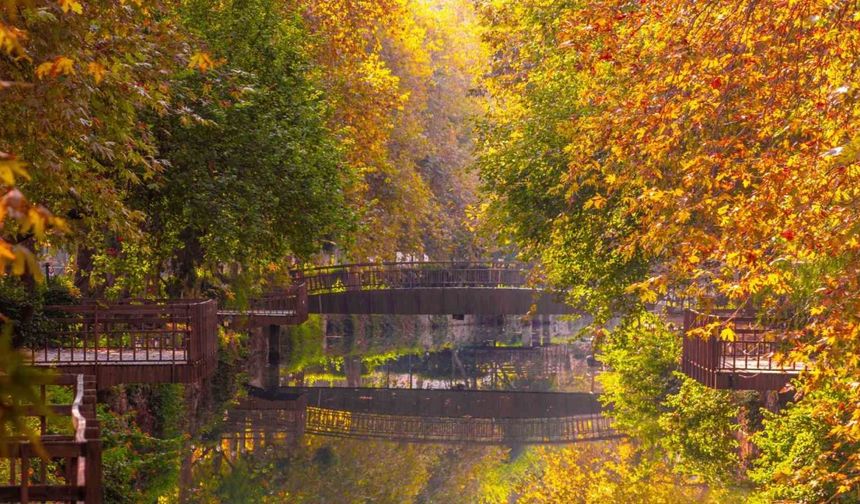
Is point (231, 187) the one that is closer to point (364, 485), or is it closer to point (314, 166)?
point (314, 166)

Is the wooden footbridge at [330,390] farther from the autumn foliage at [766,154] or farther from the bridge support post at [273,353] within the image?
the bridge support post at [273,353]

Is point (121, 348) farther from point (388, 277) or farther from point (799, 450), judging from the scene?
point (388, 277)

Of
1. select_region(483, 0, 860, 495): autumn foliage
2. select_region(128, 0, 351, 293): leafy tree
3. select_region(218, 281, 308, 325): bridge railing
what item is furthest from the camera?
select_region(218, 281, 308, 325): bridge railing

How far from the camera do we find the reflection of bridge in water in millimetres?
31875

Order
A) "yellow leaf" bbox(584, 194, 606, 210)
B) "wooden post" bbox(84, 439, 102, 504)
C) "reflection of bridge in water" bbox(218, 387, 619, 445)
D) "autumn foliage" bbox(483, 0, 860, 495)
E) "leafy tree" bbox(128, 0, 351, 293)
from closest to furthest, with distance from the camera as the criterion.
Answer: "wooden post" bbox(84, 439, 102, 504), "autumn foliage" bbox(483, 0, 860, 495), "yellow leaf" bbox(584, 194, 606, 210), "leafy tree" bbox(128, 0, 351, 293), "reflection of bridge in water" bbox(218, 387, 619, 445)

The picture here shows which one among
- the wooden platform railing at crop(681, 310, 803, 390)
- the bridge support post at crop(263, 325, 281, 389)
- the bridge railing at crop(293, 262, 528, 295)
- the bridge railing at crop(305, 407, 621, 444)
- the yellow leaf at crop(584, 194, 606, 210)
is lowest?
the bridge railing at crop(305, 407, 621, 444)

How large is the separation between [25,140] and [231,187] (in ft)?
34.4

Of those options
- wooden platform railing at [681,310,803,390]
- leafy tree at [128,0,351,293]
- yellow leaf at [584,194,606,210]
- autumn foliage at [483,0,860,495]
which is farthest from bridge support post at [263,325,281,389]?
yellow leaf at [584,194,606,210]

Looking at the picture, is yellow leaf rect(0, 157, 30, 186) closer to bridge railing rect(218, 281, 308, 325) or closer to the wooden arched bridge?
bridge railing rect(218, 281, 308, 325)

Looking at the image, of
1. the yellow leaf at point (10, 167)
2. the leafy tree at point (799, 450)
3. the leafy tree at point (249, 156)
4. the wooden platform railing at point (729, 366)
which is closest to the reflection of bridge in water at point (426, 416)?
the leafy tree at point (249, 156)

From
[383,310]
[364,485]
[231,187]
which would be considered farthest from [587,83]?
[383,310]

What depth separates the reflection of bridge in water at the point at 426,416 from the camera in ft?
105

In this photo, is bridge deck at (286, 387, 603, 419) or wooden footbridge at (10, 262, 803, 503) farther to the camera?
bridge deck at (286, 387, 603, 419)

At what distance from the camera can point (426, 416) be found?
117 feet
